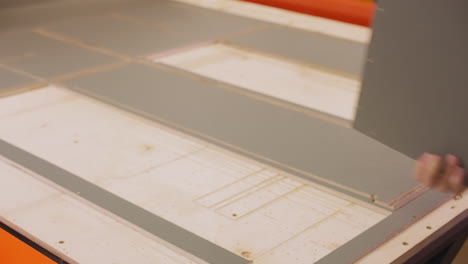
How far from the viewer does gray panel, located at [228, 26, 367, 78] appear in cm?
343

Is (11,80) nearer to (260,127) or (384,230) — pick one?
(260,127)

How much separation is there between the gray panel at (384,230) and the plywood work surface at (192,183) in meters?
0.03

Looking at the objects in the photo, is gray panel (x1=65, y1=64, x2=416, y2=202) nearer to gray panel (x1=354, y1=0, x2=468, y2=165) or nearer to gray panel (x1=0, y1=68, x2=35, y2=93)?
gray panel (x1=0, y1=68, x2=35, y2=93)

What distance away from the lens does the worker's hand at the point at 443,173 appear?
1.64 meters

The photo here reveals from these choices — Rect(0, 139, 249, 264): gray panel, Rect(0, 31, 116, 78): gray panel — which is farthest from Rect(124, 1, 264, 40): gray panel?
Rect(0, 139, 249, 264): gray panel

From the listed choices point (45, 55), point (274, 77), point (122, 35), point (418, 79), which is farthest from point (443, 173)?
point (122, 35)

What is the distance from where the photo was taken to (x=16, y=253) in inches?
69.0

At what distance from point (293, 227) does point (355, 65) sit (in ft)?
5.60

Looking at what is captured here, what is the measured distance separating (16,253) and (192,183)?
62cm

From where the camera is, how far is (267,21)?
4.18 m

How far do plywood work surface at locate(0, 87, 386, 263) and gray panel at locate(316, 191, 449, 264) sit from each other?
3cm

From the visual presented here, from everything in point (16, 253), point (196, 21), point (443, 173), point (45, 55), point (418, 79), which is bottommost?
point (16, 253)

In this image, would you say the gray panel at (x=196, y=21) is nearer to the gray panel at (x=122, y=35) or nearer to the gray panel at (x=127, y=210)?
the gray panel at (x=122, y=35)

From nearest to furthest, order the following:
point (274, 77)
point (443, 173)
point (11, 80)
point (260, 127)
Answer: point (443, 173), point (260, 127), point (11, 80), point (274, 77)
